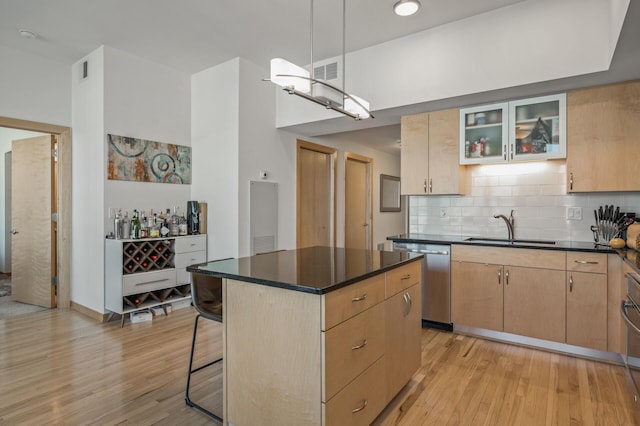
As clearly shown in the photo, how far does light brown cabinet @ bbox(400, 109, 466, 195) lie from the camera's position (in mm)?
3445

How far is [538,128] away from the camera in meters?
3.04

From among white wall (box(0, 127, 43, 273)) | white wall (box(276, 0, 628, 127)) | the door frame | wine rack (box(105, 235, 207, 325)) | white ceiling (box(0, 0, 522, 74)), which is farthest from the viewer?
white wall (box(0, 127, 43, 273))

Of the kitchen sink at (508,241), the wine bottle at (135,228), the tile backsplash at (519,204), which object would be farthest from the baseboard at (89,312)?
the kitchen sink at (508,241)

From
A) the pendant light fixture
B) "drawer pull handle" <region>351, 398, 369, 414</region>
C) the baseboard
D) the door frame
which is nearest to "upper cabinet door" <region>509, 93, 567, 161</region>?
the pendant light fixture

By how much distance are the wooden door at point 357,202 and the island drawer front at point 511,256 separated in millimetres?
2942

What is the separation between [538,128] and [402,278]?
200 centimetres

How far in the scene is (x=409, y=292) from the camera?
2232 millimetres

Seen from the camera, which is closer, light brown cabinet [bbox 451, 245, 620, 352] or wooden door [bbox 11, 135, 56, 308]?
light brown cabinet [bbox 451, 245, 620, 352]

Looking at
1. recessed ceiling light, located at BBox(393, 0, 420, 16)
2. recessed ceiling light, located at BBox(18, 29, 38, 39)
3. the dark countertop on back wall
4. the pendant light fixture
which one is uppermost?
recessed ceiling light, located at BBox(18, 29, 38, 39)

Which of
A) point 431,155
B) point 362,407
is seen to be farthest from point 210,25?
point 362,407

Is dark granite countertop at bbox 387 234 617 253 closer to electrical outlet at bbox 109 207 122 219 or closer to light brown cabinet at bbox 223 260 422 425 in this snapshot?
light brown cabinet at bbox 223 260 422 425

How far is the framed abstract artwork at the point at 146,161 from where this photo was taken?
3783 millimetres

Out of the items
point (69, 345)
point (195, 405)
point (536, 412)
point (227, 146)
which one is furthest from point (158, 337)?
point (536, 412)

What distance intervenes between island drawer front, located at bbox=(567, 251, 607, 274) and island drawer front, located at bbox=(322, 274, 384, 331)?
5.97 ft
